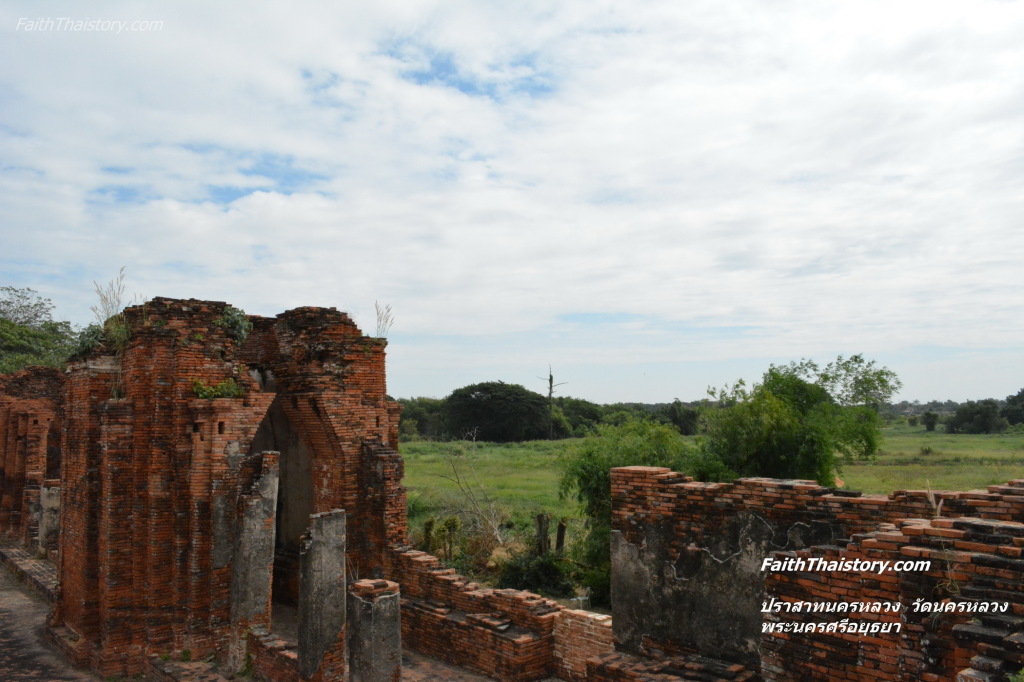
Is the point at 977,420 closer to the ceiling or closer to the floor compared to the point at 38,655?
closer to the ceiling

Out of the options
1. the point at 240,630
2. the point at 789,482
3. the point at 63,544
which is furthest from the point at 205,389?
the point at 789,482

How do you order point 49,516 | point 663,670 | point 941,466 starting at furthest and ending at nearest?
point 941,466
point 49,516
point 663,670

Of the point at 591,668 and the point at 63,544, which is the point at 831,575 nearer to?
the point at 591,668

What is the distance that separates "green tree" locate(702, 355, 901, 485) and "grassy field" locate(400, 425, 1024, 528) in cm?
234

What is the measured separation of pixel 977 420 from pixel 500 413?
114 ft

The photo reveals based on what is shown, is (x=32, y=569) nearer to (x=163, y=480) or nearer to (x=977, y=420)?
(x=163, y=480)

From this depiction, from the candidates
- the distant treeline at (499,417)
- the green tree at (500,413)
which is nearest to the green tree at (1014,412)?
the distant treeline at (499,417)

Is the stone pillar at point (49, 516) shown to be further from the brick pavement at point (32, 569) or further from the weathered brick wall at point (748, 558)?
the weathered brick wall at point (748, 558)

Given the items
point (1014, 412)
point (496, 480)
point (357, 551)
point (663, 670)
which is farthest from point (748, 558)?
point (1014, 412)

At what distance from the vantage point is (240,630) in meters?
8.98

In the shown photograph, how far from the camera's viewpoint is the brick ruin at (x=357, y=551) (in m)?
5.08

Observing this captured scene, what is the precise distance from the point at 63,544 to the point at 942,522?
39.5ft

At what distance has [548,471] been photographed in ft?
102

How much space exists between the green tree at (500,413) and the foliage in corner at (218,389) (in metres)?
41.9
